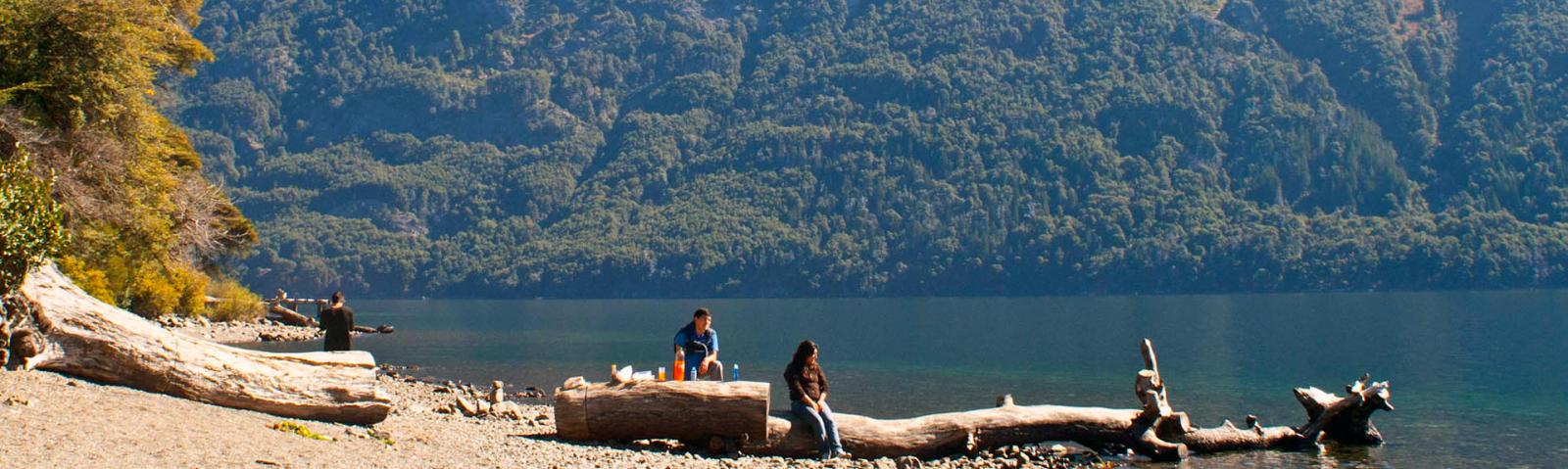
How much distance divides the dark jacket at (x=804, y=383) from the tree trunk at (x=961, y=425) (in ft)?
1.30

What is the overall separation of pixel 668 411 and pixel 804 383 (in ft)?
6.24

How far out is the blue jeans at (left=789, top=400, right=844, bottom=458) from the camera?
1842cm

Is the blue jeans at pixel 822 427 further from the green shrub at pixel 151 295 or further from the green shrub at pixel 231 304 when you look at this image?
the green shrub at pixel 231 304

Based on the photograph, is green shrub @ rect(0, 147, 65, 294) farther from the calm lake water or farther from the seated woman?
the calm lake water

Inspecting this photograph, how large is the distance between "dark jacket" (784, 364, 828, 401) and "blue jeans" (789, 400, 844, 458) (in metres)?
0.14

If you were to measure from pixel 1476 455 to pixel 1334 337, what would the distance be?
50102 mm

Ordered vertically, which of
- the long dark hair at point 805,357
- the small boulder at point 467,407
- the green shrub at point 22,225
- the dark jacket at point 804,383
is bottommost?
the small boulder at point 467,407

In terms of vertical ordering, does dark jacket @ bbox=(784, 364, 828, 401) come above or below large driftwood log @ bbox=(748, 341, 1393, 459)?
above

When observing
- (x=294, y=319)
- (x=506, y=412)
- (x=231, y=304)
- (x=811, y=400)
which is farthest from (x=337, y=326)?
(x=294, y=319)

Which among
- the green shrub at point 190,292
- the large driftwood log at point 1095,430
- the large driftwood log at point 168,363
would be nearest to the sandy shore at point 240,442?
the large driftwood log at point 168,363

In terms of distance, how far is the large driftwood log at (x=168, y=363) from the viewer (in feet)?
50.3

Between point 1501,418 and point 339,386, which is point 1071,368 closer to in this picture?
point 1501,418

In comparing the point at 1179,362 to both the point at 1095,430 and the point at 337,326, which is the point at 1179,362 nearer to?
the point at 1095,430

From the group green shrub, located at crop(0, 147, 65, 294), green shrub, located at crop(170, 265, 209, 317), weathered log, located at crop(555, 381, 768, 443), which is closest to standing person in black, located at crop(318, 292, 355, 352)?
weathered log, located at crop(555, 381, 768, 443)
